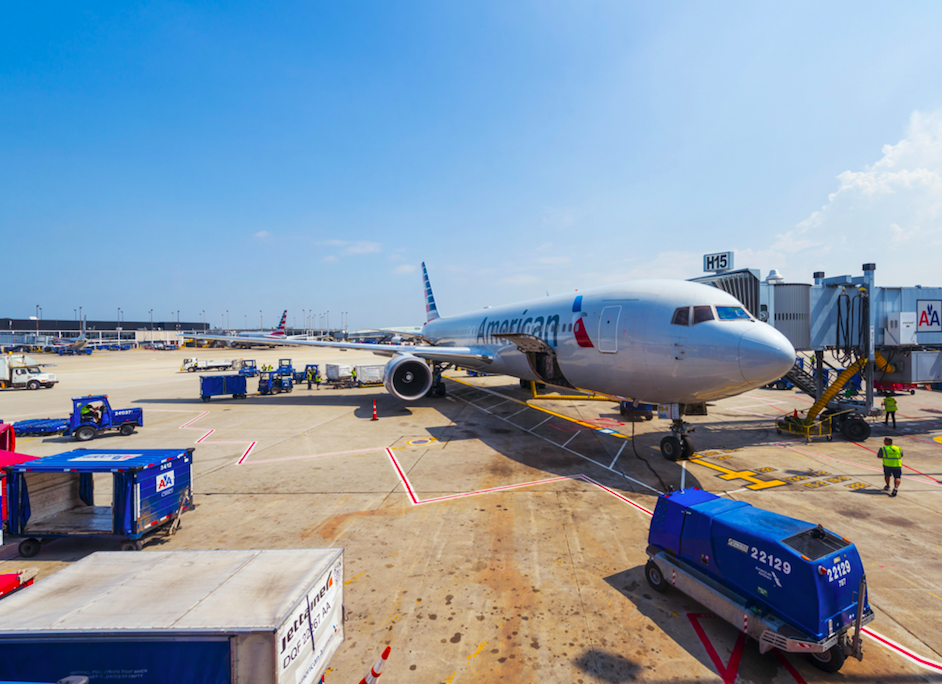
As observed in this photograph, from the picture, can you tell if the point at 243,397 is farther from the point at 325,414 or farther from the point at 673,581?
the point at 673,581

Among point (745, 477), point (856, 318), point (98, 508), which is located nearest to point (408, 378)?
point (98, 508)

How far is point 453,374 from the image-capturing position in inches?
1548

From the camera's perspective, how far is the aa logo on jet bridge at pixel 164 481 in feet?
26.3

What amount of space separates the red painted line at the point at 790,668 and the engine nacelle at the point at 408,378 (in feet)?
52.5

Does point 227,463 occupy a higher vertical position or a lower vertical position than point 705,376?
lower

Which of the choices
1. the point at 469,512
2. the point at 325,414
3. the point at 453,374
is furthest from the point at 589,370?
the point at 453,374

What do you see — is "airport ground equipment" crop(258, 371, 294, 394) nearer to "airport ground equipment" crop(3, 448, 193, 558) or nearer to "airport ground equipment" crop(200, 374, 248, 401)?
"airport ground equipment" crop(200, 374, 248, 401)

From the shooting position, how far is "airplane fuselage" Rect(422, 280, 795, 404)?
34.0 feet

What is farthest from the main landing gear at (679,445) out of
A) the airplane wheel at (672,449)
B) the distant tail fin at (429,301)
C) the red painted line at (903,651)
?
the distant tail fin at (429,301)

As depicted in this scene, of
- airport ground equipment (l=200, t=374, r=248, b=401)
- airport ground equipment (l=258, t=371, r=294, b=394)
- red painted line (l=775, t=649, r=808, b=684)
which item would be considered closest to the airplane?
red painted line (l=775, t=649, r=808, b=684)

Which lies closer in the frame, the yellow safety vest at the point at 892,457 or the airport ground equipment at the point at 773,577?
the airport ground equipment at the point at 773,577

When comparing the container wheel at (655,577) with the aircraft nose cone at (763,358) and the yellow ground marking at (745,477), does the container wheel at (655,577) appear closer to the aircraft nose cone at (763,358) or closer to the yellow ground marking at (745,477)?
the yellow ground marking at (745,477)

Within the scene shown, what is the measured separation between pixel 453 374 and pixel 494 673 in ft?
114

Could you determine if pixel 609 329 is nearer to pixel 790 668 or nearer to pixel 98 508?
pixel 790 668
